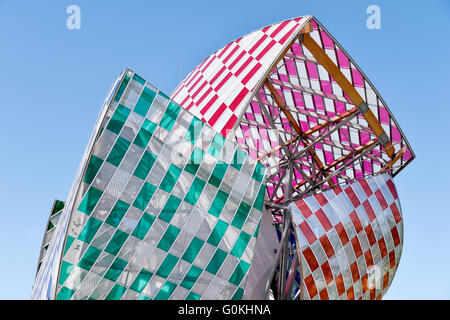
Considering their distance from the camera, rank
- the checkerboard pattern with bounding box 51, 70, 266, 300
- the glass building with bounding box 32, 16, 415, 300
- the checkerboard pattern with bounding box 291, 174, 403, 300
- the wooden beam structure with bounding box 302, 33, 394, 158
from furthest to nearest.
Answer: the wooden beam structure with bounding box 302, 33, 394, 158 → the checkerboard pattern with bounding box 291, 174, 403, 300 → the glass building with bounding box 32, 16, 415, 300 → the checkerboard pattern with bounding box 51, 70, 266, 300

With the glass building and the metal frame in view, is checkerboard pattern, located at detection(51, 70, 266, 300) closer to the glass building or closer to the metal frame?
the glass building

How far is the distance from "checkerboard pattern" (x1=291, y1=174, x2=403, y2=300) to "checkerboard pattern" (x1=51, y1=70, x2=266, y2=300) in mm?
3996

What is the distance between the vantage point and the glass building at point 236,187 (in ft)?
57.1

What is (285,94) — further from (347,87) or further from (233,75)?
(233,75)

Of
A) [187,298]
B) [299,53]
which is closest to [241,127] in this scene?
[299,53]

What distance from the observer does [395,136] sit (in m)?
28.0

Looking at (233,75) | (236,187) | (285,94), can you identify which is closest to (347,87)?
(285,94)

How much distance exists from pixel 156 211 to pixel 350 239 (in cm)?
1151

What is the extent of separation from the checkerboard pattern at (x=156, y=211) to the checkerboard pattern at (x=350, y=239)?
13.1ft

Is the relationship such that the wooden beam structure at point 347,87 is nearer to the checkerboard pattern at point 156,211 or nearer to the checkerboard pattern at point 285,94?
the checkerboard pattern at point 285,94

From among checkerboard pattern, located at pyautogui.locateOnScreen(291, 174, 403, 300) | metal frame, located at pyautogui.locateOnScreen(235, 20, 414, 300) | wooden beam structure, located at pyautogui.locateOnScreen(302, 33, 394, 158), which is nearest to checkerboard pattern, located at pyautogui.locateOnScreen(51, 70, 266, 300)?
checkerboard pattern, located at pyautogui.locateOnScreen(291, 174, 403, 300)

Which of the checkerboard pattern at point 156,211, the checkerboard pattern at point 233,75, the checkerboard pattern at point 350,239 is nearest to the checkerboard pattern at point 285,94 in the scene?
the checkerboard pattern at point 233,75

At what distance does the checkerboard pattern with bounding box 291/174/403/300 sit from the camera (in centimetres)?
2275
